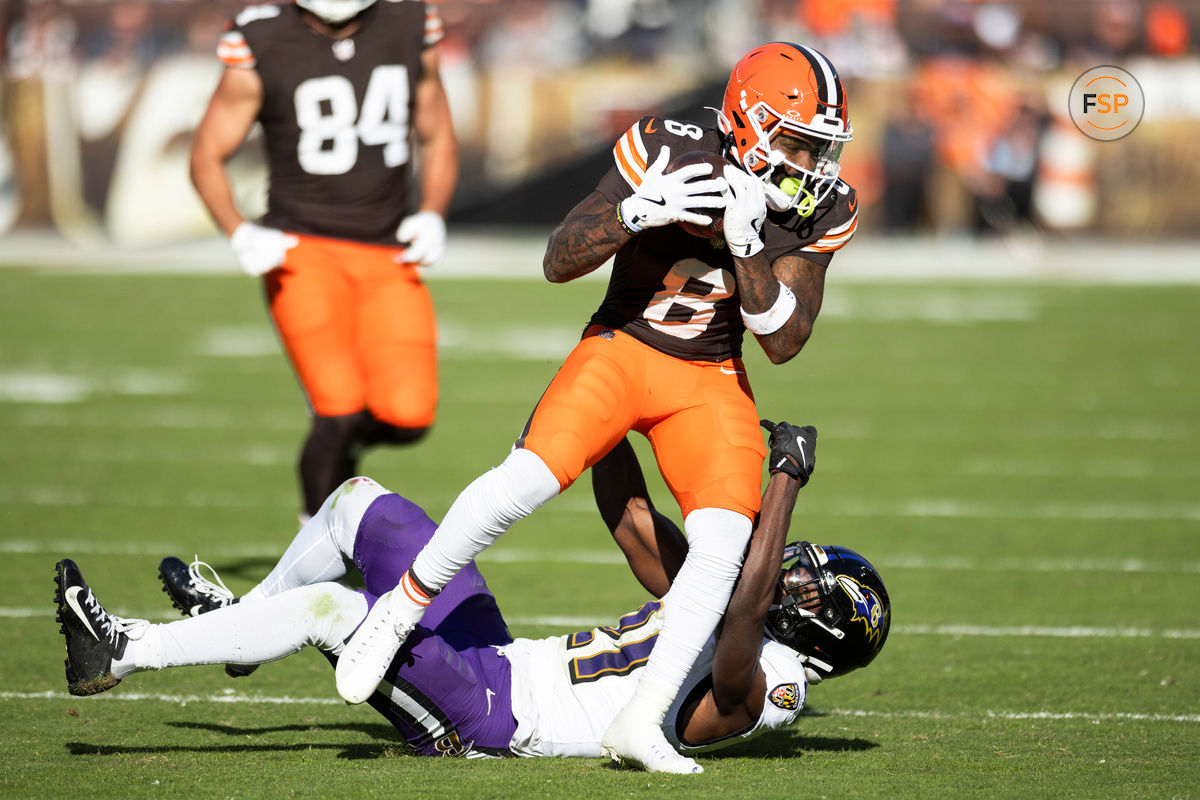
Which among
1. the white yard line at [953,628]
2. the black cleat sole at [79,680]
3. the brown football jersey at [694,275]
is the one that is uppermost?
the brown football jersey at [694,275]

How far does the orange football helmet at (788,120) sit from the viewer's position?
359 centimetres

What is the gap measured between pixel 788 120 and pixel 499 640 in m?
1.52

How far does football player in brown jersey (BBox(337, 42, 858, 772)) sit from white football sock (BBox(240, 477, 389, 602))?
296mm

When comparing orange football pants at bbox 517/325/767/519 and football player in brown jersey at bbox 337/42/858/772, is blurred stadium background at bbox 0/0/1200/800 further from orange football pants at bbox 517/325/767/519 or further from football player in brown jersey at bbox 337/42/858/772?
orange football pants at bbox 517/325/767/519

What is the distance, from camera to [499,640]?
11.4ft

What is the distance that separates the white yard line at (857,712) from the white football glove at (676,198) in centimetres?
156

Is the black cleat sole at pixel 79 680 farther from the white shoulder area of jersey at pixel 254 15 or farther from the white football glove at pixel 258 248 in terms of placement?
the white shoulder area of jersey at pixel 254 15

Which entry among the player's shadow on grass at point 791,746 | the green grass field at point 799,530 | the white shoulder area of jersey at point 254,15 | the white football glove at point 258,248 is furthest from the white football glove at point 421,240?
the player's shadow on grass at point 791,746

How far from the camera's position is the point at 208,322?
1227 cm

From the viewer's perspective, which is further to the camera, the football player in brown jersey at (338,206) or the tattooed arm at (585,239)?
the football player in brown jersey at (338,206)

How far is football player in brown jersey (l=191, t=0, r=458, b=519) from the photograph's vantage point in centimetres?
504

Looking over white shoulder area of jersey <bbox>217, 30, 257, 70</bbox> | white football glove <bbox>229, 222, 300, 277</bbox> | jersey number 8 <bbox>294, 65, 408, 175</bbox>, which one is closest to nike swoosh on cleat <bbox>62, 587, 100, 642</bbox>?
white football glove <bbox>229, 222, 300, 277</bbox>

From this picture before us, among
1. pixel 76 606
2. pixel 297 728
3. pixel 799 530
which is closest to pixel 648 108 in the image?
pixel 799 530

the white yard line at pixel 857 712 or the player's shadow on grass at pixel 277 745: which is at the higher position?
the player's shadow on grass at pixel 277 745
